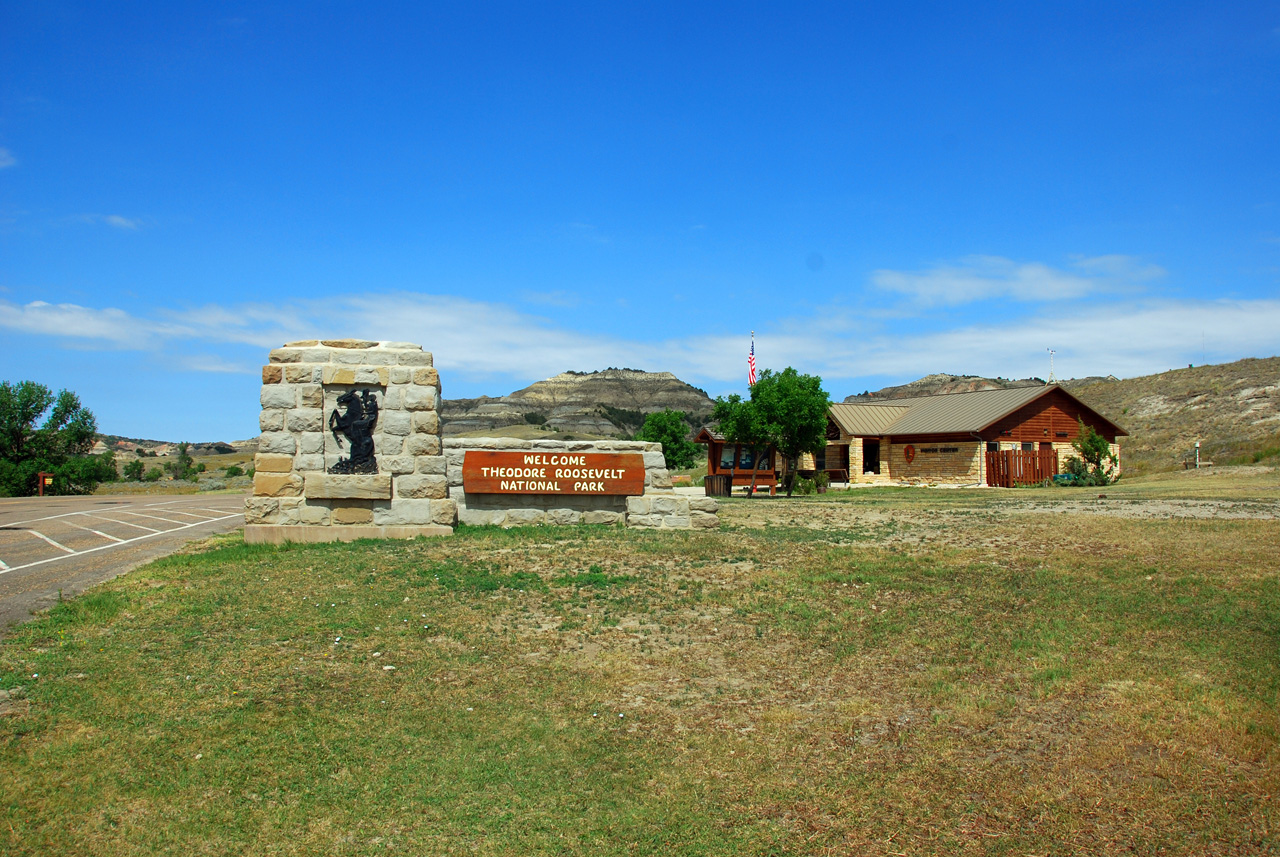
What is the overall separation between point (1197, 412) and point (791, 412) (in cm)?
3332

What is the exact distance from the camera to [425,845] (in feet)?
15.1

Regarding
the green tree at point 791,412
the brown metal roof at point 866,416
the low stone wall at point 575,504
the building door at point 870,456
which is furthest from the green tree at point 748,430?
the low stone wall at point 575,504

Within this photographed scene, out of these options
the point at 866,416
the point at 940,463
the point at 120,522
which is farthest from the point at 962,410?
the point at 120,522

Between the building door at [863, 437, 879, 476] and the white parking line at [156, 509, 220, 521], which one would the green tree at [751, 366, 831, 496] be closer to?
the building door at [863, 437, 879, 476]

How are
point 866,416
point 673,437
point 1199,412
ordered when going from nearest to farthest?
point 866,416 → point 1199,412 → point 673,437

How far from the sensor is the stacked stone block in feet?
45.7

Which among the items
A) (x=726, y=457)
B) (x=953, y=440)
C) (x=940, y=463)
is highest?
(x=953, y=440)

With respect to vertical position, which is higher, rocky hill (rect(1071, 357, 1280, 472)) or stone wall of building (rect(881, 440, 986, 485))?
rocky hill (rect(1071, 357, 1280, 472))

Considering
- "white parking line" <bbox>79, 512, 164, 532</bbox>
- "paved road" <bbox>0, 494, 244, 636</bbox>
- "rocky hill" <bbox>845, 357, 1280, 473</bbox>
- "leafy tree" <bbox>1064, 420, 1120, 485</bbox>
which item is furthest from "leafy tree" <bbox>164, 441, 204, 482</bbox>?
"rocky hill" <bbox>845, 357, 1280, 473</bbox>

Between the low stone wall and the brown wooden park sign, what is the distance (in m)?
0.15

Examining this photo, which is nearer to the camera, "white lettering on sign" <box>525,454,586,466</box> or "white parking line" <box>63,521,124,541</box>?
"white lettering on sign" <box>525,454,586,466</box>

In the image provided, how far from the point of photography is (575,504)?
51.1 feet

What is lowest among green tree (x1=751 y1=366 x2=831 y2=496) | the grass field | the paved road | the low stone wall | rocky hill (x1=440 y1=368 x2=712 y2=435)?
the grass field

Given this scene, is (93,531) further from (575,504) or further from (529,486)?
(575,504)
